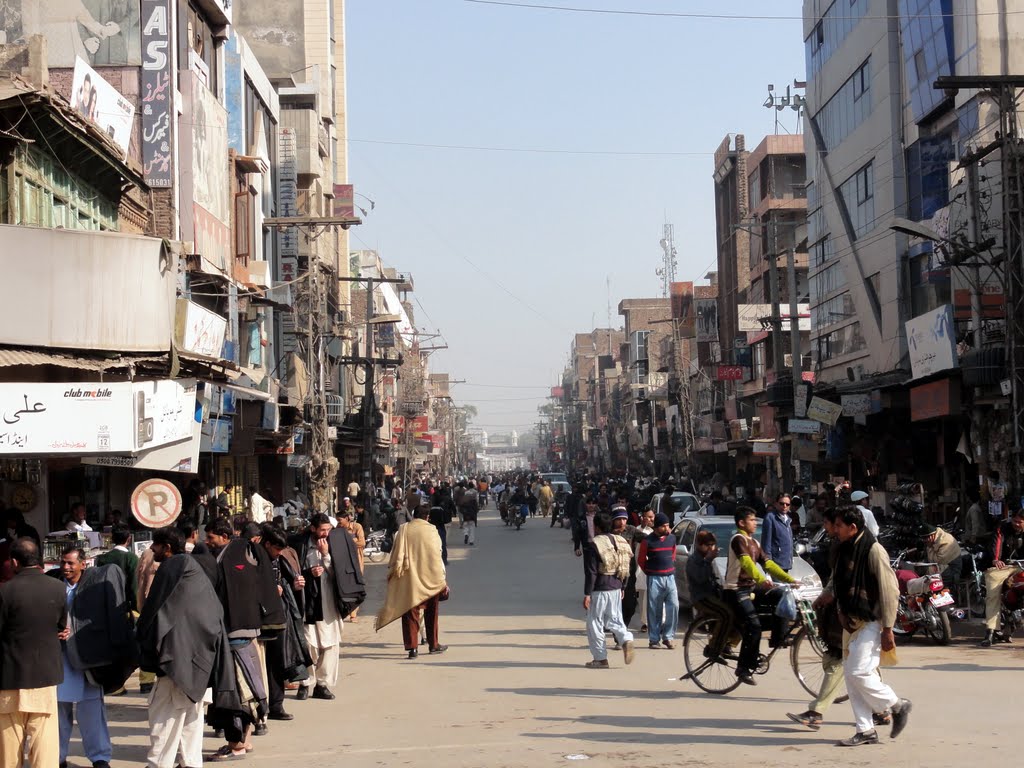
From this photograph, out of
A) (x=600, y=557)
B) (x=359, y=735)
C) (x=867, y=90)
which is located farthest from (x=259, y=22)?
(x=359, y=735)

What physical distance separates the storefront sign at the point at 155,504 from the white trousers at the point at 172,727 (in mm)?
6286

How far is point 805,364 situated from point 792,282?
62.6 feet

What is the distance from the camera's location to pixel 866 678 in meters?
9.37

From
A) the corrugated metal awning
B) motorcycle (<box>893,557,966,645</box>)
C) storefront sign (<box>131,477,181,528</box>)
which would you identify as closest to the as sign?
motorcycle (<box>893,557,966,645</box>)

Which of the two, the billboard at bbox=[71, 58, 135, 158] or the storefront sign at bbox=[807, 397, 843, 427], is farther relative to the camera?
the storefront sign at bbox=[807, 397, 843, 427]

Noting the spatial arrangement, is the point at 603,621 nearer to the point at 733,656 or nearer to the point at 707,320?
the point at 733,656

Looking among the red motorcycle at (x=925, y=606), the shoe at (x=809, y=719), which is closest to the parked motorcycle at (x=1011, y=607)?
the red motorcycle at (x=925, y=606)

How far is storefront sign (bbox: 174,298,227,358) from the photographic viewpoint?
18297 millimetres

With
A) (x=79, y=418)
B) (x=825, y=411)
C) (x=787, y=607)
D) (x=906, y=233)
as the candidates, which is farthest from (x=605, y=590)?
(x=906, y=233)

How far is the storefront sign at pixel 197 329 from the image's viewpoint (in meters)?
18.3

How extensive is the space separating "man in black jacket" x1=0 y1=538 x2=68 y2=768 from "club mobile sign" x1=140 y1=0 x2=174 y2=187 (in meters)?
18.8

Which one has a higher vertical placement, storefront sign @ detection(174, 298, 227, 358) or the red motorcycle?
storefront sign @ detection(174, 298, 227, 358)

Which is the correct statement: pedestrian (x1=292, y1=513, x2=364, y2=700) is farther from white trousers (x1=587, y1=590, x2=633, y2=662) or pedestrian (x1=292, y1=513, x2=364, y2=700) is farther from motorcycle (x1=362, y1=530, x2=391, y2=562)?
motorcycle (x1=362, y1=530, x2=391, y2=562)

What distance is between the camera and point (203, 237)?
2858cm
